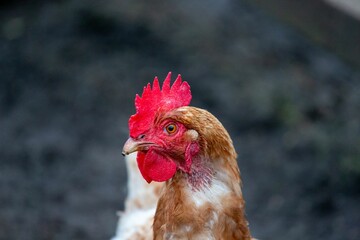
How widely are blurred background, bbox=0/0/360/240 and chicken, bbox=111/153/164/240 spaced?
59.6 inches

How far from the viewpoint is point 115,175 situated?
5.56 meters

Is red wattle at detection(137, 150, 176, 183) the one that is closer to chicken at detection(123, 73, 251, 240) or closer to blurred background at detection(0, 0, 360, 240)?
chicken at detection(123, 73, 251, 240)

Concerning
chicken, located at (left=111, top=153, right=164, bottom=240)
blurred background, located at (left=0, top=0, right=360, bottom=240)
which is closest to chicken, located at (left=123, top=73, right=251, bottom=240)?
chicken, located at (left=111, top=153, right=164, bottom=240)

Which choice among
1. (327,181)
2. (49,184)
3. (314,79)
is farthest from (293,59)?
(49,184)

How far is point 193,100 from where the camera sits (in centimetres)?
613

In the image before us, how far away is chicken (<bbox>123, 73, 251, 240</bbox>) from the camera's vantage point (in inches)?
103

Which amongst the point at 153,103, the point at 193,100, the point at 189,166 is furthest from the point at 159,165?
the point at 193,100

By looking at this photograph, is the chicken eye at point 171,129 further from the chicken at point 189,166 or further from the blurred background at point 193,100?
the blurred background at point 193,100

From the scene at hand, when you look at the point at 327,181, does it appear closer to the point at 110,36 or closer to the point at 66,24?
the point at 110,36

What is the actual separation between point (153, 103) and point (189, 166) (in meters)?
0.31

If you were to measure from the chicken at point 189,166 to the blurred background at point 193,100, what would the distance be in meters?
2.39

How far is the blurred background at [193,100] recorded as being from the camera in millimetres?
5188

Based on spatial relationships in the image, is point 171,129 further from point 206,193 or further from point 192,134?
point 206,193

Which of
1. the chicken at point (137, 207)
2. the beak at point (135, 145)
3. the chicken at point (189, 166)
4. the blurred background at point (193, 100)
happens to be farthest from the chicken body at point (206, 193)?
the blurred background at point (193, 100)
